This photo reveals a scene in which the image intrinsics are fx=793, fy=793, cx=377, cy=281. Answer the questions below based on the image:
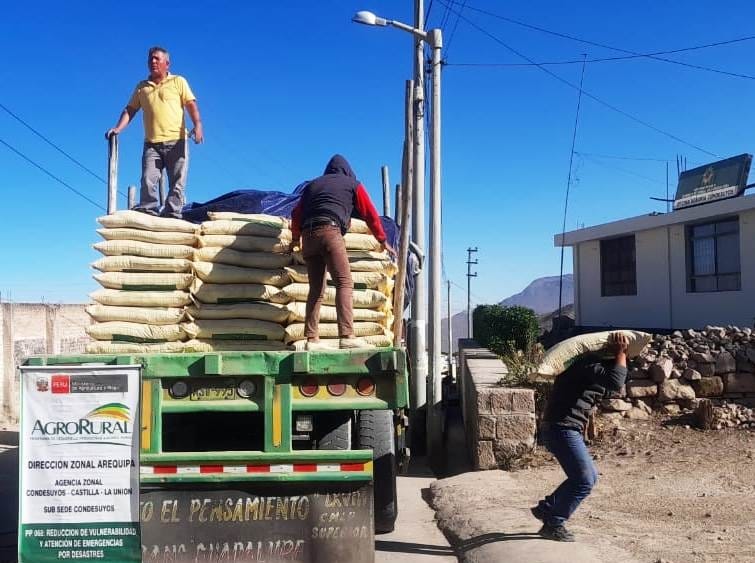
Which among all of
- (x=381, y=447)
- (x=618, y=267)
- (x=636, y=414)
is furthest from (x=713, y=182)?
(x=381, y=447)

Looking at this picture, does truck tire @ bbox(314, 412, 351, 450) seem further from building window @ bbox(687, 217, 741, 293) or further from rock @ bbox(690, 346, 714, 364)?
building window @ bbox(687, 217, 741, 293)

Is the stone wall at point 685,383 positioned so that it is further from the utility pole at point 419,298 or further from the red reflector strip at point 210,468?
the red reflector strip at point 210,468

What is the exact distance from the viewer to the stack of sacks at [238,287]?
220 inches

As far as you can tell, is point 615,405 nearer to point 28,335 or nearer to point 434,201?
point 434,201

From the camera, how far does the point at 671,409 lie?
8750 millimetres

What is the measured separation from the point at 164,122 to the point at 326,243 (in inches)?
105

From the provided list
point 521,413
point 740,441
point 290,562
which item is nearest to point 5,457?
point 521,413

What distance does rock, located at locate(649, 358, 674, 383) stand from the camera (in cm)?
867

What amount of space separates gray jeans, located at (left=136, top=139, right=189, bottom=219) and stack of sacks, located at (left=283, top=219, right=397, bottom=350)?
1.68 metres

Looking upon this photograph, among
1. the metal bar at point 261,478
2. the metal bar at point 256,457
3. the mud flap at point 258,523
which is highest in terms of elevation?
the metal bar at point 256,457

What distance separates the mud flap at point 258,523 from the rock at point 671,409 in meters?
5.43

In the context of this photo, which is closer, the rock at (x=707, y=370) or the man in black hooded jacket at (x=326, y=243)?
the man in black hooded jacket at (x=326, y=243)

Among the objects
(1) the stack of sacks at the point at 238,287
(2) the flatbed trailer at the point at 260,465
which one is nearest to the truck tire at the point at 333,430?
(2) the flatbed trailer at the point at 260,465

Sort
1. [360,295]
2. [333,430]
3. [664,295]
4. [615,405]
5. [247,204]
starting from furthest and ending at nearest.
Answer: [664,295] → [615,405] → [247,204] → [360,295] → [333,430]
